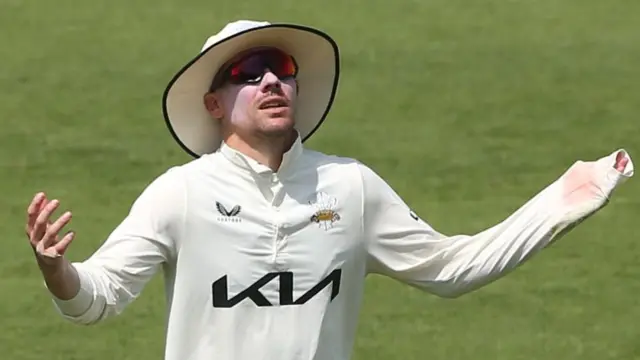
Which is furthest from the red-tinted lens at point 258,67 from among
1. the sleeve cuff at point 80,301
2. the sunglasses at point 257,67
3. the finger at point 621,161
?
the finger at point 621,161

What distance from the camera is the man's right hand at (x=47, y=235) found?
4398 mm

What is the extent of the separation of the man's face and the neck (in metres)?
0.03

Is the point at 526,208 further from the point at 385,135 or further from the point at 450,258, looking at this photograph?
the point at 385,135

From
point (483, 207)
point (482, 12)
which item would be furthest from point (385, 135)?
point (482, 12)

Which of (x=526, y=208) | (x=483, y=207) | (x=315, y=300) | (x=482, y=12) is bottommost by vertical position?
(x=315, y=300)

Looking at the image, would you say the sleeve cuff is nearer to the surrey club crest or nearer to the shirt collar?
the shirt collar

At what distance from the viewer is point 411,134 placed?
11.7 metres

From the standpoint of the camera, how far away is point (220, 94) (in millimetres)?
A: 5090

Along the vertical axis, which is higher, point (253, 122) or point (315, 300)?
point (253, 122)

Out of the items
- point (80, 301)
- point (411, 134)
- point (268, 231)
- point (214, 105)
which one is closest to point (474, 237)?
point (268, 231)

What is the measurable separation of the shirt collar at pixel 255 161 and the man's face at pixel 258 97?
6cm

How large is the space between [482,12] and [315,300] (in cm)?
923

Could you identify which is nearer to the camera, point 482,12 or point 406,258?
point 406,258

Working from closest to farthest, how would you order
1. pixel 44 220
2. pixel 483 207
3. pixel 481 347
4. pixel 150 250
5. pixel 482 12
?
1. pixel 44 220
2. pixel 150 250
3. pixel 481 347
4. pixel 483 207
5. pixel 482 12
